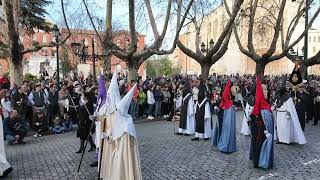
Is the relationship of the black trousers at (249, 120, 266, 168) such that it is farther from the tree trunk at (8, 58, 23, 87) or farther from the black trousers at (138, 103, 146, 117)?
the tree trunk at (8, 58, 23, 87)

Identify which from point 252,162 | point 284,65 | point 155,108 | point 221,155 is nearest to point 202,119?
point 221,155

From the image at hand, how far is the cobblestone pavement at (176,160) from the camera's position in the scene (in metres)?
8.92

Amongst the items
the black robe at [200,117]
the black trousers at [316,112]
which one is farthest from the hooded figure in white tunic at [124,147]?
the black trousers at [316,112]

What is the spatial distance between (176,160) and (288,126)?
13.1ft

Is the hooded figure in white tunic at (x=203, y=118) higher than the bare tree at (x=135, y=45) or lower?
lower

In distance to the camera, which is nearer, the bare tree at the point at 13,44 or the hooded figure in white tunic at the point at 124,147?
the hooded figure in white tunic at the point at 124,147

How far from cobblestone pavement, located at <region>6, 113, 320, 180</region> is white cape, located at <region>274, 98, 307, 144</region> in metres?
0.27

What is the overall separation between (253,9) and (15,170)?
770 inches

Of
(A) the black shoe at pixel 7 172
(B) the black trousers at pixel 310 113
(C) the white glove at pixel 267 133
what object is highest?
(C) the white glove at pixel 267 133

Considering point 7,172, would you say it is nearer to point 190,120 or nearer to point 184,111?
point 184,111

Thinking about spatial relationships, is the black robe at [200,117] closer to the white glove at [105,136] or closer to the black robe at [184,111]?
the black robe at [184,111]

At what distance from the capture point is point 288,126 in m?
12.4

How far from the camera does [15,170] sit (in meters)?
9.46

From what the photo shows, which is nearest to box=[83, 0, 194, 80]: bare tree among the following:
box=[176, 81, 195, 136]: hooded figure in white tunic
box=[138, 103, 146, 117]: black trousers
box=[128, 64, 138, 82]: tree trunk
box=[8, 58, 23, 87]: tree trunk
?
box=[128, 64, 138, 82]: tree trunk
